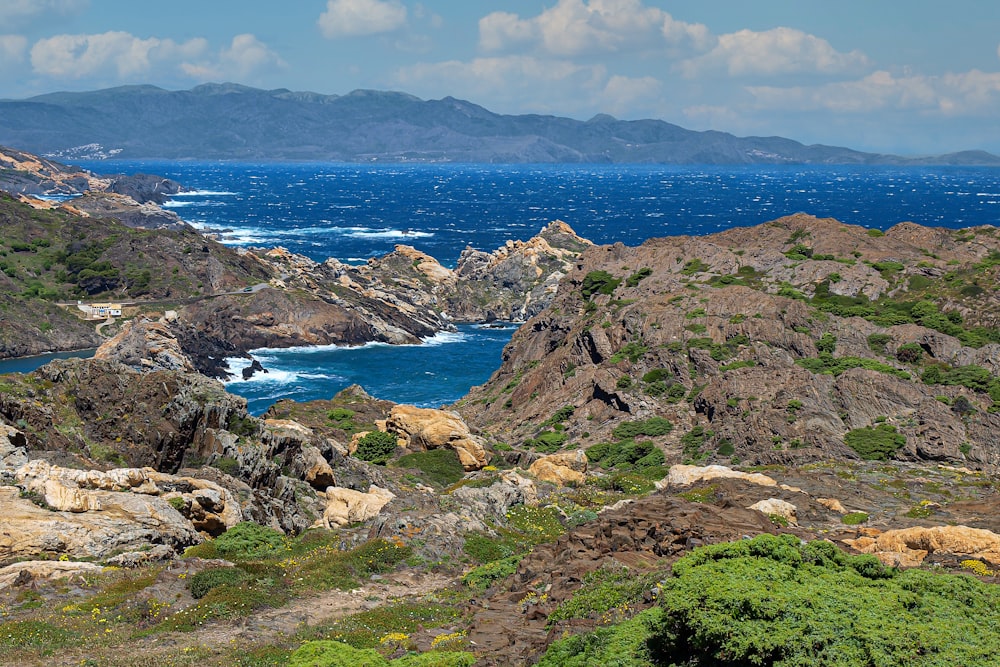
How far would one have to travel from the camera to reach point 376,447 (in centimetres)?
5591

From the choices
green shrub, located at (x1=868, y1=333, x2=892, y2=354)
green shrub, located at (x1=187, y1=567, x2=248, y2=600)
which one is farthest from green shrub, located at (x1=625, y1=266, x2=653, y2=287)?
green shrub, located at (x1=187, y1=567, x2=248, y2=600)

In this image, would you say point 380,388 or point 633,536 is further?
point 380,388

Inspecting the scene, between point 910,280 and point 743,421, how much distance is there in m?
32.9

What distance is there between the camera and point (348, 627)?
2386cm

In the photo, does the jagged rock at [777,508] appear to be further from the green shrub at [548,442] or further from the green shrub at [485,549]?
the green shrub at [548,442]

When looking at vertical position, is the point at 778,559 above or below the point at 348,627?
above

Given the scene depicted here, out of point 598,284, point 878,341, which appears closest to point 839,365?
point 878,341

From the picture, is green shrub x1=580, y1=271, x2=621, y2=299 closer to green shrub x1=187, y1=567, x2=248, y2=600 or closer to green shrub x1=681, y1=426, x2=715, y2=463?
green shrub x1=681, y1=426, x2=715, y2=463

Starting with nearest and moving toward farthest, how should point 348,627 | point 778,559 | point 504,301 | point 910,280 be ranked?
point 778,559, point 348,627, point 910,280, point 504,301

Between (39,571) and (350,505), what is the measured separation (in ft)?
50.9

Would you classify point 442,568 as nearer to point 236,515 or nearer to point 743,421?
point 236,515

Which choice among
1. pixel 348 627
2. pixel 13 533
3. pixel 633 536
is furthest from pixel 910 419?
pixel 13 533

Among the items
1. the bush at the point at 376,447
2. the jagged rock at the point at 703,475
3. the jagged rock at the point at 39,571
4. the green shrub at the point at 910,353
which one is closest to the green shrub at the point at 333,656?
the jagged rock at the point at 39,571

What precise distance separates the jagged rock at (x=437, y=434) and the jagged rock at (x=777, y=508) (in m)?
22.8
